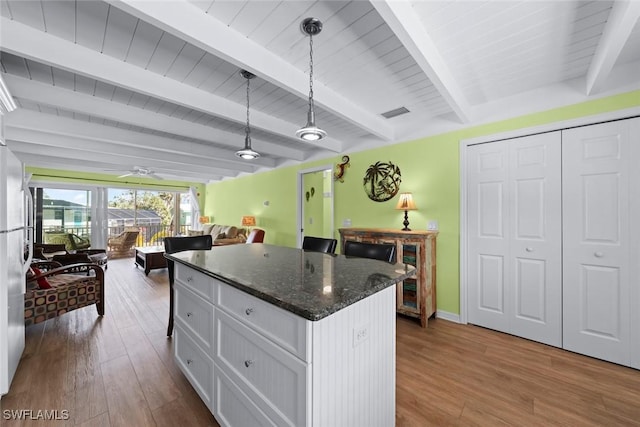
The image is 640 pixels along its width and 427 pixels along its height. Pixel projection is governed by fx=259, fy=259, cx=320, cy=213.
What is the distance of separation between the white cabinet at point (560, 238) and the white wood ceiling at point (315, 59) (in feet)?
1.50

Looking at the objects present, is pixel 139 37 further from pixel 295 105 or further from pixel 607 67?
pixel 607 67

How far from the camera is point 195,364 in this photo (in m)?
1.70

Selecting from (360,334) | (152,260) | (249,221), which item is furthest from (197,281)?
(249,221)

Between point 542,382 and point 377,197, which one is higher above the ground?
point 377,197

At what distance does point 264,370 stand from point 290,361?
0.22 metres

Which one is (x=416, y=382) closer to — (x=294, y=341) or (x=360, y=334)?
(x=360, y=334)

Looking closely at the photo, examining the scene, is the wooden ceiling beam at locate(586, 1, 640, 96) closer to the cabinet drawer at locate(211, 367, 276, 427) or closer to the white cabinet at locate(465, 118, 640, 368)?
the white cabinet at locate(465, 118, 640, 368)

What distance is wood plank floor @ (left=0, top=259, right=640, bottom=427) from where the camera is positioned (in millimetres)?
1576

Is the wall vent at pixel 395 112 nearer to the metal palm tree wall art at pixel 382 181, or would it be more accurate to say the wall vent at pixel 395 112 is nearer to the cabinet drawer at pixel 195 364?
the metal palm tree wall art at pixel 382 181

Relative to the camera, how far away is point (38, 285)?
2631 mm

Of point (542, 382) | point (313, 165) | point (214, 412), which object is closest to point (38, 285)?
point (214, 412)

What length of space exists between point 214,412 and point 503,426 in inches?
65.6

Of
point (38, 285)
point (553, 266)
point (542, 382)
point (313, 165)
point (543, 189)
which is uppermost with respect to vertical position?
point (313, 165)

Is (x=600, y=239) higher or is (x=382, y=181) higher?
(x=382, y=181)
